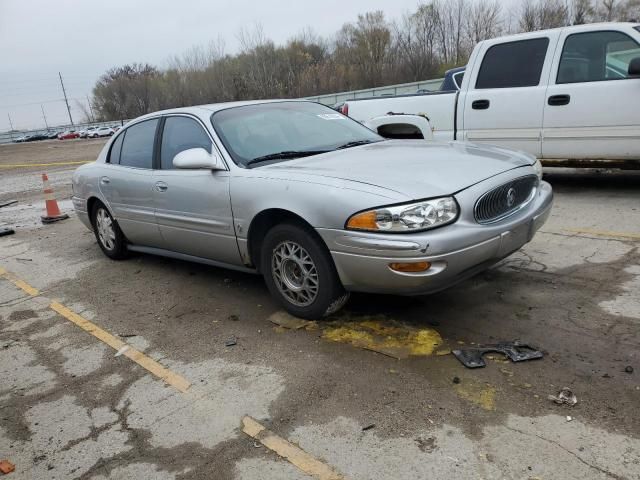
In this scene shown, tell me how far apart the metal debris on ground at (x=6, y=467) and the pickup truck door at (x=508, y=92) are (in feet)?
21.5

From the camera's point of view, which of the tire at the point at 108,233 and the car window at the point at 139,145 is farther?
the tire at the point at 108,233

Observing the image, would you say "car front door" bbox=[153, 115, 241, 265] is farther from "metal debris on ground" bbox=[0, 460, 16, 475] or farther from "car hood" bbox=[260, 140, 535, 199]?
"metal debris on ground" bbox=[0, 460, 16, 475]

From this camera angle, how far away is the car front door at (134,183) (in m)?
5.26

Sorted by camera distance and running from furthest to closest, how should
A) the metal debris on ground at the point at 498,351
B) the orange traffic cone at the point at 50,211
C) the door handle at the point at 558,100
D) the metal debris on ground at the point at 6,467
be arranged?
1. the orange traffic cone at the point at 50,211
2. the door handle at the point at 558,100
3. the metal debris on ground at the point at 498,351
4. the metal debris on ground at the point at 6,467

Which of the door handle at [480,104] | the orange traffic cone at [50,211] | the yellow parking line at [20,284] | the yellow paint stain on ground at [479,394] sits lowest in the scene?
the yellow paint stain on ground at [479,394]

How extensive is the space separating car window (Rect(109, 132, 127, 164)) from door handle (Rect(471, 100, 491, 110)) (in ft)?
15.0

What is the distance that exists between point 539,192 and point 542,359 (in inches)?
58.8

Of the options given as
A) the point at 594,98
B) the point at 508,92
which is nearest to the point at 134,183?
the point at 508,92

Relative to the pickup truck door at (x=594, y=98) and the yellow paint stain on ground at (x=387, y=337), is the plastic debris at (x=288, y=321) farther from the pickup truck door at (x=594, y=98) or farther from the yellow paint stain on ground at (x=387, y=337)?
the pickup truck door at (x=594, y=98)

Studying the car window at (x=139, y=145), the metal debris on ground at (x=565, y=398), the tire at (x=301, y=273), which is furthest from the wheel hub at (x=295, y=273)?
the car window at (x=139, y=145)

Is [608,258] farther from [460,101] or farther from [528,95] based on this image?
[460,101]

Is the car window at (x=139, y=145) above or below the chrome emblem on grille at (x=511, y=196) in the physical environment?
above

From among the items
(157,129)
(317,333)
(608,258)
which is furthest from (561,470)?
(157,129)

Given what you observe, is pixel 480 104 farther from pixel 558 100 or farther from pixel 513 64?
pixel 558 100
